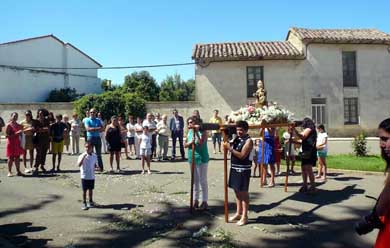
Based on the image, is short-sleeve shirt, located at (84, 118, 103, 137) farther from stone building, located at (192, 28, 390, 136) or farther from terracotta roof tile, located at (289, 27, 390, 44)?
terracotta roof tile, located at (289, 27, 390, 44)

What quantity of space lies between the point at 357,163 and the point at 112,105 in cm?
1693

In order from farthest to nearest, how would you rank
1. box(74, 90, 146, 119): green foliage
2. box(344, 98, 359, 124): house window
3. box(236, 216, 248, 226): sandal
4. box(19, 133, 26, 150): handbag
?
1. box(344, 98, 359, 124): house window
2. box(74, 90, 146, 119): green foliage
3. box(19, 133, 26, 150): handbag
4. box(236, 216, 248, 226): sandal

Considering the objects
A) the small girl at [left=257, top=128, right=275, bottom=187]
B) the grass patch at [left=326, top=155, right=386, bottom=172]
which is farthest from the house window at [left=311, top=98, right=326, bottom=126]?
the small girl at [left=257, top=128, right=275, bottom=187]

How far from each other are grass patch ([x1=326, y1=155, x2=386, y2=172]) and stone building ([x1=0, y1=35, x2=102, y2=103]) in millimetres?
27425

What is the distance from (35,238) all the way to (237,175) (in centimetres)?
Result: 336

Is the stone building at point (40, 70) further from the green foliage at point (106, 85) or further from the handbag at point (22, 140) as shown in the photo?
the handbag at point (22, 140)

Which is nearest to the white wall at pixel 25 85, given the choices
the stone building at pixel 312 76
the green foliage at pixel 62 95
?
the green foliage at pixel 62 95

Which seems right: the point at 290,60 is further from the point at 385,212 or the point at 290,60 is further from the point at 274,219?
the point at 385,212

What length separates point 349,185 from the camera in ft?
34.2

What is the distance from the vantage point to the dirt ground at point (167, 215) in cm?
621

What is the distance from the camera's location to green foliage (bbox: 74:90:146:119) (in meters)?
26.3

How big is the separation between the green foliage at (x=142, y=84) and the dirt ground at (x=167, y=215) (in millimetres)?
33207

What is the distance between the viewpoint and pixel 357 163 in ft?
44.8

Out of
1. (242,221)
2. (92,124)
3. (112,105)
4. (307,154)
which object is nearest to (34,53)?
(112,105)
